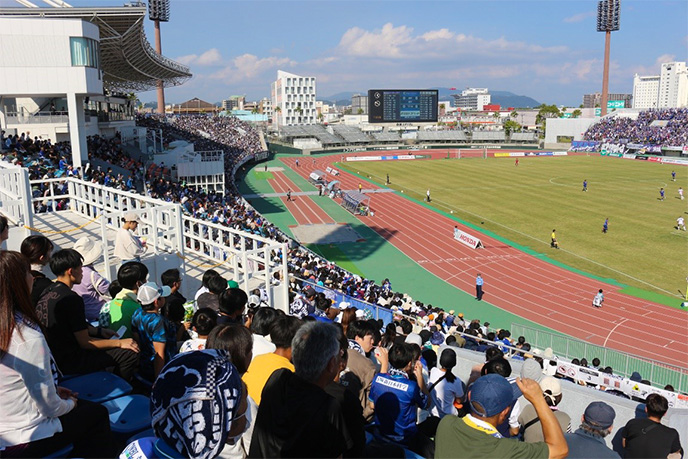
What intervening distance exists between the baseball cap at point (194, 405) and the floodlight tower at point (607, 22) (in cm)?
10917

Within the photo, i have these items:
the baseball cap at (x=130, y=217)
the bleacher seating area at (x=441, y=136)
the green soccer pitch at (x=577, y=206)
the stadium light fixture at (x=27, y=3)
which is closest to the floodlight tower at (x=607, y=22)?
the bleacher seating area at (x=441, y=136)

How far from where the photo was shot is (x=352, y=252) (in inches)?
1143

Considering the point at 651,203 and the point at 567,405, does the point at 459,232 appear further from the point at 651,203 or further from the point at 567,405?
the point at 567,405

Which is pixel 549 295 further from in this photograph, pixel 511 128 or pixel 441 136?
pixel 511 128

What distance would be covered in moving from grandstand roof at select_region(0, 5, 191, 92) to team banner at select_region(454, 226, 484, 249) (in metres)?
21.7

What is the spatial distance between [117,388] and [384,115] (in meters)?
91.8

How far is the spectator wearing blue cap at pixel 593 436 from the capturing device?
3.86 meters

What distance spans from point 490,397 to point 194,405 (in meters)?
1.78

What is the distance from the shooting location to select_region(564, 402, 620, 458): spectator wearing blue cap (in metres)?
3.86

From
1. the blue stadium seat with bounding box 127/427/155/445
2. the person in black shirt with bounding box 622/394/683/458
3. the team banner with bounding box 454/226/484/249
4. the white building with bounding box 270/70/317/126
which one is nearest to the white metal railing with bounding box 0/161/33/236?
the blue stadium seat with bounding box 127/427/155/445

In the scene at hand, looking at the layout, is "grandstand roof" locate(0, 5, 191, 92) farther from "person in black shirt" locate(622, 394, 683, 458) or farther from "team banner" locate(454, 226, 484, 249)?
"person in black shirt" locate(622, 394, 683, 458)

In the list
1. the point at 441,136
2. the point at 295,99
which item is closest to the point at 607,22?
the point at 441,136

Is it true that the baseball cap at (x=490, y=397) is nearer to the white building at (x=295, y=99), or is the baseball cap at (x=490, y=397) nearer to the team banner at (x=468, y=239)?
the team banner at (x=468, y=239)

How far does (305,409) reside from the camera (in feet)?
10.1
